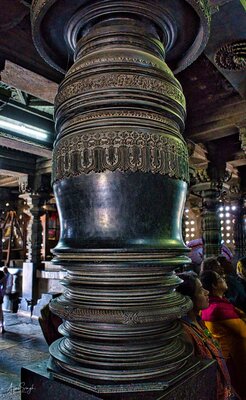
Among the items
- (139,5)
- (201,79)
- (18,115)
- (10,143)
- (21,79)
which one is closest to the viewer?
(139,5)

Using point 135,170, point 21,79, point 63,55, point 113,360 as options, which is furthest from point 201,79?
point 113,360

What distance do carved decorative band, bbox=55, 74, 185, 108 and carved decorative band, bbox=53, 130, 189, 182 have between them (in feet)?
0.40

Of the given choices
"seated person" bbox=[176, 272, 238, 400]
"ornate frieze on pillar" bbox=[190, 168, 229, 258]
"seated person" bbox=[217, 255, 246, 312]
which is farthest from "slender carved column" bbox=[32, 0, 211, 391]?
"ornate frieze on pillar" bbox=[190, 168, 229, 258]

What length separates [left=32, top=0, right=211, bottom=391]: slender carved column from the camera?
27.9 inches

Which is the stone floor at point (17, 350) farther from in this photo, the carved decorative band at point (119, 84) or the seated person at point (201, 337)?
the carved decorative band at point (119, 84)

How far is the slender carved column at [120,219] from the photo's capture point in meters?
0.71

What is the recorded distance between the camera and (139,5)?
0.89 meters

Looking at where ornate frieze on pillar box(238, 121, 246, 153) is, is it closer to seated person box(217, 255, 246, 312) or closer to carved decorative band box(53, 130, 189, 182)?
seated person box(217, 255, 246, 312)

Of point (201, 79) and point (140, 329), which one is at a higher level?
point (201, 79)

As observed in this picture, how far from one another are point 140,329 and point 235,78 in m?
3.52

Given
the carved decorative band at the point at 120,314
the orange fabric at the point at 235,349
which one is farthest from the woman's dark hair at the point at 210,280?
the carved decorative band at the point at 120,314

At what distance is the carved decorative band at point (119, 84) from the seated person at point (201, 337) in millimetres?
778

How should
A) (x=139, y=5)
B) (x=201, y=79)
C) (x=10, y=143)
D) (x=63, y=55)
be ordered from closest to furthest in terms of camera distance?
(x=139, y=5), (x=63, y=55), (x=201, y=79), (x=10, y=143)

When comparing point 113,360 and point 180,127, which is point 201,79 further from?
point 113,360
